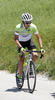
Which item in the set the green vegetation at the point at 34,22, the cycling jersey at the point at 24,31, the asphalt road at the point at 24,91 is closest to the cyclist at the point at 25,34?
the cycling jersey at the point at 24,31

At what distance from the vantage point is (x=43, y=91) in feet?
27.0

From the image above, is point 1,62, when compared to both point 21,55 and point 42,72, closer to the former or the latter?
point 42,72

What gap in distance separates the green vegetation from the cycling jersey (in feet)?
8.60

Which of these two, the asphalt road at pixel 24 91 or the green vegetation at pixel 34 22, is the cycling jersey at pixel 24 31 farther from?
the green vegetation at pixel 34 22

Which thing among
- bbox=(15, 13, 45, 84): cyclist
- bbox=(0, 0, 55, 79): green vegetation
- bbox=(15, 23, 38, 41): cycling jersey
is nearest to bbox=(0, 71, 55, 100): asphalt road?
bbox=(15, 13, 45, 84): cyclist

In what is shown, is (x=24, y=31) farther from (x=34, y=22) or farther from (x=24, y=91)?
(x=34, y=22)

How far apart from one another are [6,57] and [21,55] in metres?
4.55

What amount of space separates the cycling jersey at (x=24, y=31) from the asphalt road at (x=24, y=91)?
1.36 metres

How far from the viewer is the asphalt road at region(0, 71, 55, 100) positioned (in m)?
7.35

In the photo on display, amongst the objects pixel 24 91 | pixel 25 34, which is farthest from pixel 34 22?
pixel 24 91

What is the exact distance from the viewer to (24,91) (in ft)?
27.0

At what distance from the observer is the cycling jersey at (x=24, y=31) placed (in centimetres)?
814

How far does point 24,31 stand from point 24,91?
4.96 feet

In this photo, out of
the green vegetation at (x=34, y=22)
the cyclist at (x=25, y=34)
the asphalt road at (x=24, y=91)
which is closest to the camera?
the asphalt road at (x=24, y=91)
